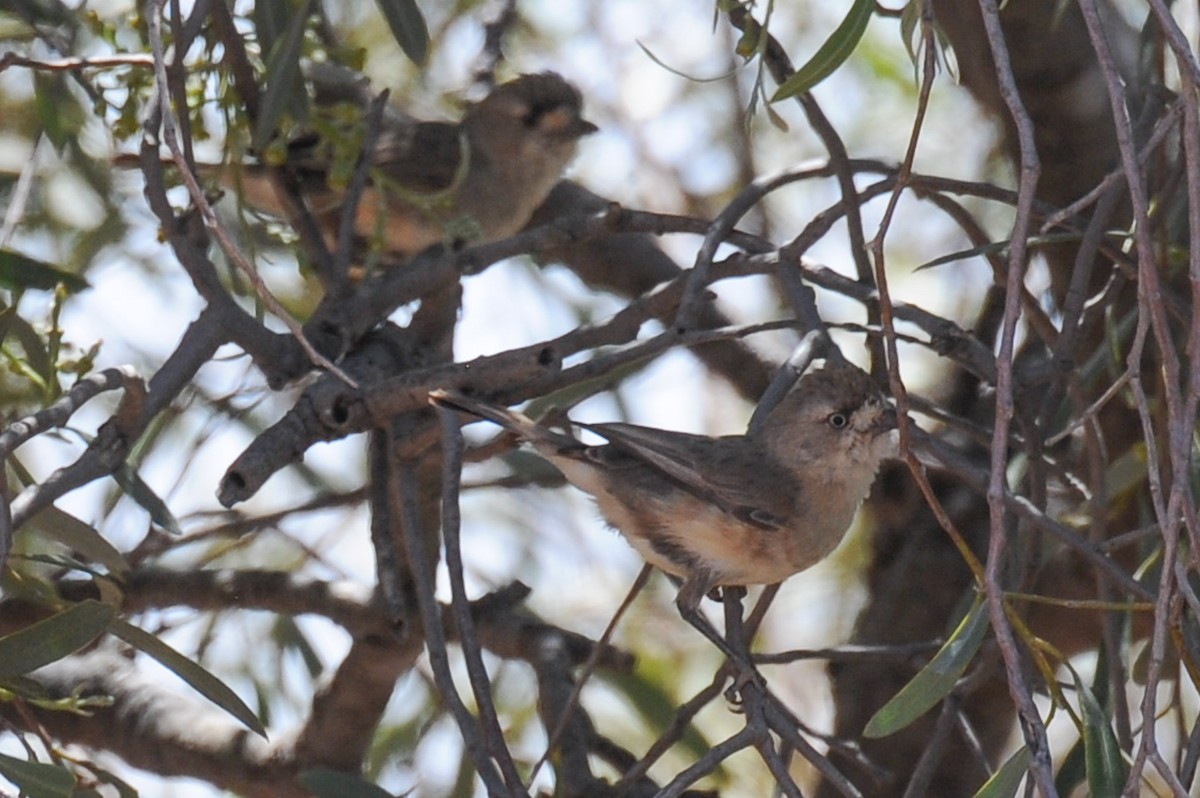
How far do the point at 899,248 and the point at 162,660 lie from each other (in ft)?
11.6

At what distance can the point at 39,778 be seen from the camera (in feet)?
6.12

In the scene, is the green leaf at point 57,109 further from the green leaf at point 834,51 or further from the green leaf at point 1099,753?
the green leaf at point 1099,753

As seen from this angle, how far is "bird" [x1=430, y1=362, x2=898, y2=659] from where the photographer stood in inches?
112

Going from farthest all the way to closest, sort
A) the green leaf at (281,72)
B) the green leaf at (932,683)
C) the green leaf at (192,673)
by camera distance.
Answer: the green leaf at (281,72) → the green leaf at (192,673) → the green leaf at (932,683)

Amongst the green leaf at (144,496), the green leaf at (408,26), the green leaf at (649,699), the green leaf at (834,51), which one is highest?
the green leaf at (408,26)

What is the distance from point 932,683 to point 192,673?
1.00 metres

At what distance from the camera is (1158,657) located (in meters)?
1.46

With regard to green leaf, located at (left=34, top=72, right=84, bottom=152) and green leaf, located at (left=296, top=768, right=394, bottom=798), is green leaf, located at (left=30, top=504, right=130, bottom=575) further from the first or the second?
green leaf, located at (left=34, top=72, right=84, bottom=152)

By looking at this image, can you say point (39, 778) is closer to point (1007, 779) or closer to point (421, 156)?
point (1007, 779)

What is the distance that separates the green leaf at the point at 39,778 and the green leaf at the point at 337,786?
0.56m

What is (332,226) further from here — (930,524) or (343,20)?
(930,524)

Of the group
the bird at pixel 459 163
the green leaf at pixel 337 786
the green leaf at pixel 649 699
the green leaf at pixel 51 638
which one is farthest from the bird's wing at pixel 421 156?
the green leaf at pixel 51 638

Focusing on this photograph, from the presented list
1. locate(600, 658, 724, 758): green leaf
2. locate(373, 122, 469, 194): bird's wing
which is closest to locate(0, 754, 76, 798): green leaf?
locate(600, 658, 724, 758): green leaf

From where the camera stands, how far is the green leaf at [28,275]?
2566 mm
